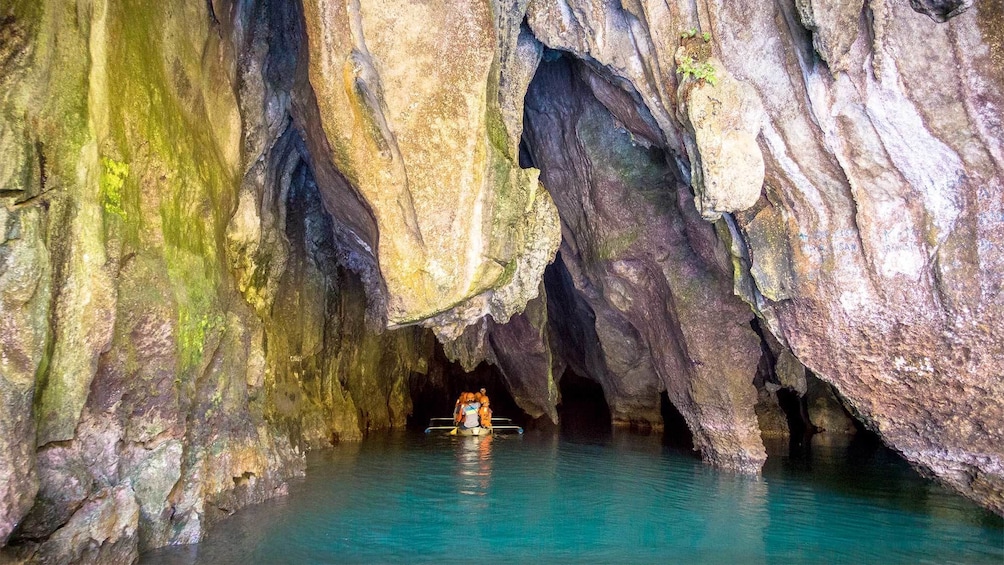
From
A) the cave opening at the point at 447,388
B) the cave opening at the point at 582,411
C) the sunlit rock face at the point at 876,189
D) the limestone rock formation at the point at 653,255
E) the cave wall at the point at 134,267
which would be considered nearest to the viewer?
the cave wall at the point at 134,267

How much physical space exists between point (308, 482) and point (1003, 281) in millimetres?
8670

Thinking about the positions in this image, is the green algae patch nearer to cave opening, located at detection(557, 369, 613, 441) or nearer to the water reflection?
the water reflection

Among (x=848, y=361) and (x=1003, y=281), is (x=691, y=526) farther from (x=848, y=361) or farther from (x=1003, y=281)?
(x=1003, y=281)

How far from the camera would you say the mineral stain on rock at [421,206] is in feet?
17.5

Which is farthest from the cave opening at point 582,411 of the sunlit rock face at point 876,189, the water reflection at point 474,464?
the sunlit rock face at point 876,189

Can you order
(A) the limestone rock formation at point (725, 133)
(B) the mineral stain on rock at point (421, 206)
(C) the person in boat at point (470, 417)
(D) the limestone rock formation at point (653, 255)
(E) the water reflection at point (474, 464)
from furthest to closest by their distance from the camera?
(C) the person in boat at point (470, 417) → (D) the limestone rock formation at point (653, 255) → (E) the water reflection at point (474, 464) → (A) the limestone rock formation at point (725, 133) → (B) the mineral stain on rock at point (421, 206)

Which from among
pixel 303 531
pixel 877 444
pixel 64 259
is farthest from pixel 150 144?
pixel 877 444

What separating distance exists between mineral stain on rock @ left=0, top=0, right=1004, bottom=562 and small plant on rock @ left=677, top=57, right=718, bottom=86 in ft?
0.39

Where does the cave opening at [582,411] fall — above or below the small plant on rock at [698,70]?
below

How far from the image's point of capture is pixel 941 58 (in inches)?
285

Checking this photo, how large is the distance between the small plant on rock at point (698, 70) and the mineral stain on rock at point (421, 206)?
0.12 metres

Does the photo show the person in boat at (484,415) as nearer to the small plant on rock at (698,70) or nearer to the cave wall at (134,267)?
the cave wall at (134,267)

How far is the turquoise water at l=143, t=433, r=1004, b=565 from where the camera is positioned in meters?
6.47

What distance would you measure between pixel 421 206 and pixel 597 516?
4.20 m
